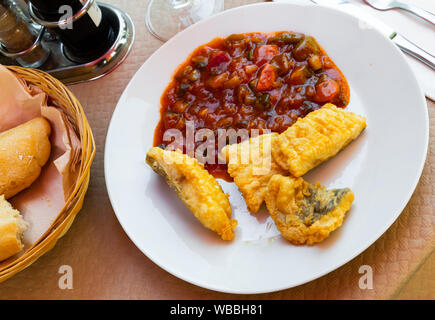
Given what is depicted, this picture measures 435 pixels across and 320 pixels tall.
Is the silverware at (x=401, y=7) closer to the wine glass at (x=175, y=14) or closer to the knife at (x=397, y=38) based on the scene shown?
the knife at (x=397, y=38)

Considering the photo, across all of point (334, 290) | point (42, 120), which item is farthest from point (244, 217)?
point (42, 120)

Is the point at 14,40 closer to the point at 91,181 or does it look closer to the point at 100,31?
the point at 100,31

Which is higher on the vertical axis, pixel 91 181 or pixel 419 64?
pixel 419 64

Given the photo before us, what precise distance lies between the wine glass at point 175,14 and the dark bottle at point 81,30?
330 mm

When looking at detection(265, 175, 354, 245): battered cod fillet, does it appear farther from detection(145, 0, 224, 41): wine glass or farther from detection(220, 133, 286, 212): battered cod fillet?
detection(145, 0, 224, 41): wine glass

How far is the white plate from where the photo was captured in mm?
1790

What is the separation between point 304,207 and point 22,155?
1547 mm

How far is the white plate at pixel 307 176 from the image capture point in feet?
5.87

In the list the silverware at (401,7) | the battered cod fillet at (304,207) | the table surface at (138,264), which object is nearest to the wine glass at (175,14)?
the table surface at (138,264)

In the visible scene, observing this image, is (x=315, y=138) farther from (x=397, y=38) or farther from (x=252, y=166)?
(x=397, y=38)

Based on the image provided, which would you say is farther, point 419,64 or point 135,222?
point 419,64

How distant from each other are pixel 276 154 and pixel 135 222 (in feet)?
2.76

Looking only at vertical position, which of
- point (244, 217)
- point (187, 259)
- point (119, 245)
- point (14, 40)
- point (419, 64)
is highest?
point (419, 64)

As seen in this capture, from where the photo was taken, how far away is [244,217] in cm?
203
